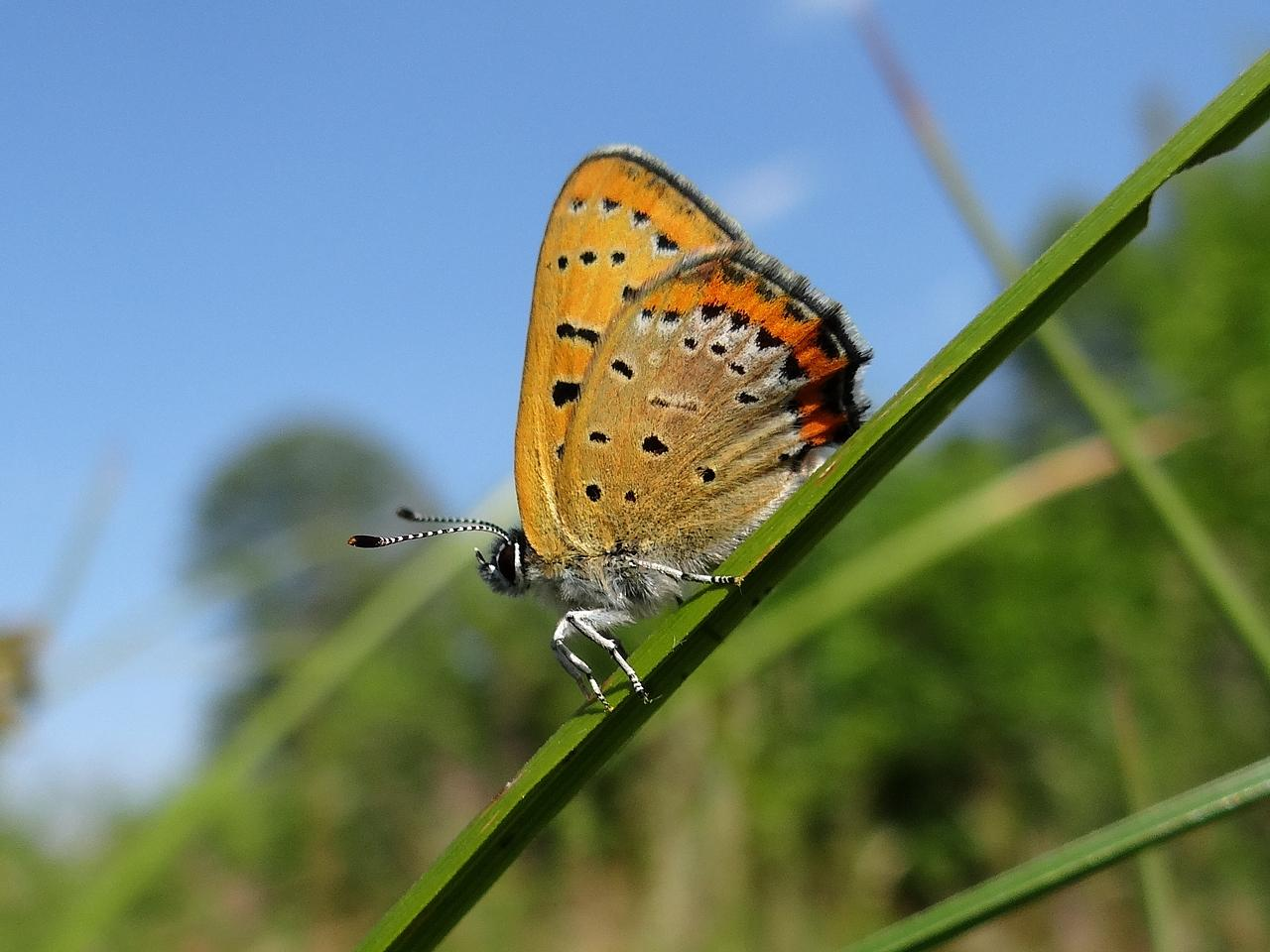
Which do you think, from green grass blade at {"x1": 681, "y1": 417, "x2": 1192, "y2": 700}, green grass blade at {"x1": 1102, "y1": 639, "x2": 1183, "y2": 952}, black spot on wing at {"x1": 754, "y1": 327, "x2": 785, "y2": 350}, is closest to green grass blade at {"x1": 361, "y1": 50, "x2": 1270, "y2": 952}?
green grass blade at {"x1": 1102, "y1": 639, "x2": 1183, "y2": 952}

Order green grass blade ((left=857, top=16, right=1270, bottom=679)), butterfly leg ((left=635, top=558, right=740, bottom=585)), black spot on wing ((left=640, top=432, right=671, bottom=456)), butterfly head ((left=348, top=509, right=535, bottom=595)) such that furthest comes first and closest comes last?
butterfly head ((left=348, top=509, right=535, bottom=595))
black spot on wing ((left=640, top=432, right=671, bottom=456))
butterfly leg ((left=635, top=558, right=740, bottom=585))
green grass blade ((left=857, top=16, right=1270, bottom=679))

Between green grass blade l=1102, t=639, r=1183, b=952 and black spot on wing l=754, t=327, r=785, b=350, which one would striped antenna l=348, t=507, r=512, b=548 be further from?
green grass blade l=1102, t=639, r=1183, b=952

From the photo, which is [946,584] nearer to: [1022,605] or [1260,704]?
[1022,605]

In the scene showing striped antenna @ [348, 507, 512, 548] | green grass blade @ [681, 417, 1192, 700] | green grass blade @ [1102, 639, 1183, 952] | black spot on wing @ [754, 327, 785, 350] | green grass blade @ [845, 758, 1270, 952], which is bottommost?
green grass blade @ [1102, 639, 1183, 952]

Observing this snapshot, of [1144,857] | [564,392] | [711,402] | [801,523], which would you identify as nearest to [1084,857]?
[801,523]

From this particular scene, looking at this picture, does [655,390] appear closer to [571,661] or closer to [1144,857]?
[571,661]

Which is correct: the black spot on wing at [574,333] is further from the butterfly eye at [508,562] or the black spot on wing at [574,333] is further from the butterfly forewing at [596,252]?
the butterfly eye at [508,562]
